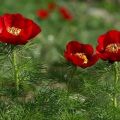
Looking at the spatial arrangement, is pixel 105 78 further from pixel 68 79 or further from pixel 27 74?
pixel 27 74

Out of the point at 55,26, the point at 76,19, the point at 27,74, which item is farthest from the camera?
the point at 76,19

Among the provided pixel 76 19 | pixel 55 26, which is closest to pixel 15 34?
pixel 55 26

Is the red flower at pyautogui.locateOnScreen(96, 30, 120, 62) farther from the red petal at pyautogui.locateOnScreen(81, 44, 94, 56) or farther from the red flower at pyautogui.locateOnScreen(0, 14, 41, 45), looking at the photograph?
the red flower at pyautogui.locateOnScreen(0, 14, 41, 45)

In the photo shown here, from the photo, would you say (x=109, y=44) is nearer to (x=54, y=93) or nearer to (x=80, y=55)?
(x=80, y=55)

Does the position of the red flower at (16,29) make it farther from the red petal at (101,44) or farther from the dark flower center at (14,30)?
the red petal at (101,44)

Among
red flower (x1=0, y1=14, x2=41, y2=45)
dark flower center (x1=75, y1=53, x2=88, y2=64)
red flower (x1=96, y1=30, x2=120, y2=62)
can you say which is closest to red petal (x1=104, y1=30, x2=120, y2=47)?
red flower (x1=96, y1=30, x2=120, y2=62)

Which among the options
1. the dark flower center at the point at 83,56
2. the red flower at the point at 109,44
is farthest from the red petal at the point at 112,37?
the dark flower center at the point at 83,56

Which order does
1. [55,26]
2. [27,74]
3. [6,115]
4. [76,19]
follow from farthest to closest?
[76,19], [55,26], [27,74], [6,115]
